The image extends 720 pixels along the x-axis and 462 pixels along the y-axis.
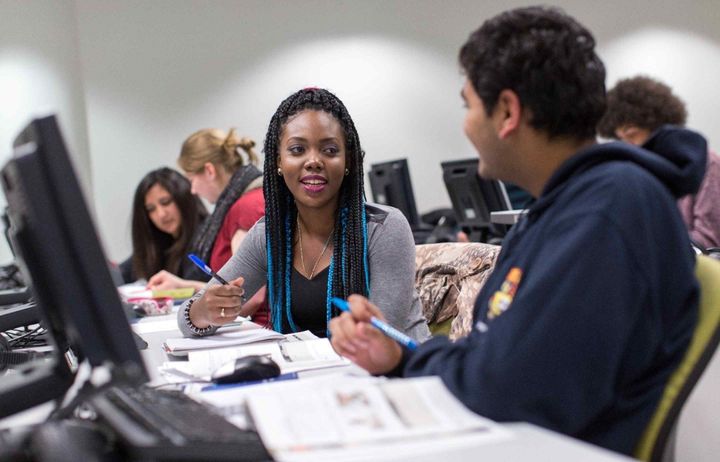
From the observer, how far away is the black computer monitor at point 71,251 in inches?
36.7

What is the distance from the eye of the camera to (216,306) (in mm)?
2047

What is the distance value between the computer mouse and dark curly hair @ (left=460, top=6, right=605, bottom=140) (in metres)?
0.58

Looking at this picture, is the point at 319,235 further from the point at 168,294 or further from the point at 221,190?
the point at 221,190

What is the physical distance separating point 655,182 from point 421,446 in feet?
1.53

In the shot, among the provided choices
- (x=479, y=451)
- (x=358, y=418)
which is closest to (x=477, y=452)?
(x=479, y=451)

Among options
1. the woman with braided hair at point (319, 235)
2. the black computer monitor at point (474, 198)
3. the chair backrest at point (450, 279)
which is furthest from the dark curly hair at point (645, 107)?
the woman with braided hair at point (319, 235)

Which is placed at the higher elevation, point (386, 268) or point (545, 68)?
point (545, 68)

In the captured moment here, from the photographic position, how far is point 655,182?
3.49 ft

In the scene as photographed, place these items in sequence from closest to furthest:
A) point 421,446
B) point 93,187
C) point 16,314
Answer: point 421,446 → point 16,314 → point 93,187

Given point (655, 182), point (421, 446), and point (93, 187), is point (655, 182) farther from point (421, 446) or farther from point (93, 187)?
point (93, 187)

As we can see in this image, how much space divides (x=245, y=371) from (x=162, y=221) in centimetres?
282

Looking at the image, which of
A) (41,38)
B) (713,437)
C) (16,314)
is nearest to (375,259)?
(16,314)

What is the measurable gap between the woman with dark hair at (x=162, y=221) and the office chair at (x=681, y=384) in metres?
3.18

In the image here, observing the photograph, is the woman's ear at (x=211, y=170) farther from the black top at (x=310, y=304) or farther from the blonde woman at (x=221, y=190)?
the black top at (x=310, y=304)
